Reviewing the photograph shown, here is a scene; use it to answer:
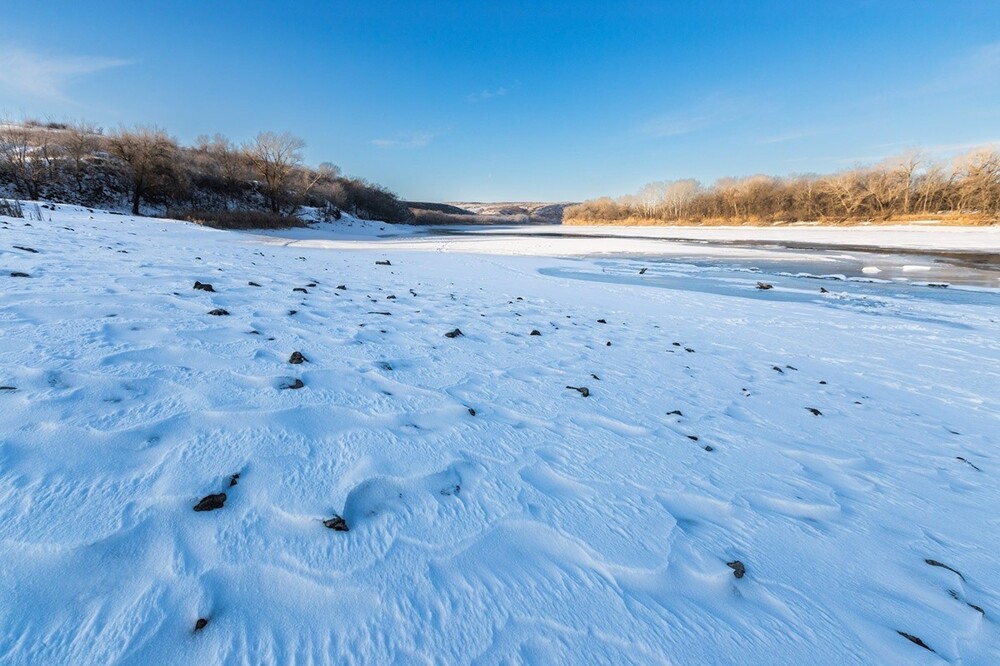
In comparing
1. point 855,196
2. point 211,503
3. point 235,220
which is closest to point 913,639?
point 211,503

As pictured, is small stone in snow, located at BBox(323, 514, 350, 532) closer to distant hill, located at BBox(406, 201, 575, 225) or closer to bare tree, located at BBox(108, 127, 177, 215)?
bare tree, located at BBox(108, 127, 177, 215)

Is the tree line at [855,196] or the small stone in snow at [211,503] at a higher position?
the tree line at [855,196]

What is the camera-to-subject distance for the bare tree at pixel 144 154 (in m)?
28.2

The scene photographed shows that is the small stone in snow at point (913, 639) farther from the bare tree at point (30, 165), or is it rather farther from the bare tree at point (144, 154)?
the bare tree at point (30, 165)

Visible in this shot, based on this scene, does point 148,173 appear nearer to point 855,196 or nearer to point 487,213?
point 855,196

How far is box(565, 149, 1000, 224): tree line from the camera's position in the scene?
1526 inches

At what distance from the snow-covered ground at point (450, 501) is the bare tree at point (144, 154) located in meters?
33.9

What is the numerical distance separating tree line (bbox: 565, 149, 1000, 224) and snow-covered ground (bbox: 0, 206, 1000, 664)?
156ft

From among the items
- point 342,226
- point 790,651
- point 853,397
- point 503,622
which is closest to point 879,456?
point 853,397

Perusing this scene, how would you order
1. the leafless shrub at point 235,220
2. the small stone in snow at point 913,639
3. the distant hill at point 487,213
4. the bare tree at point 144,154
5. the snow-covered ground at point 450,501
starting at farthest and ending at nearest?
1. the distant hill at point 487,213
2. the bare tree at point 144,154
3. the leafless shrub at point 235,220
4. the small stone in snow at point 913,639
5. the snow-covered ground at point 450,501

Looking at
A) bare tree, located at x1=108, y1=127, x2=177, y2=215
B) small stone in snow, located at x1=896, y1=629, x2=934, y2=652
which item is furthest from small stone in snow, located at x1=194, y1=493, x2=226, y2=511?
bare tree, located at x1=108, y1=127, x2=177, y2=215

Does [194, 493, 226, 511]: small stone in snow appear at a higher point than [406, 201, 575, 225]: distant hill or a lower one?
lower

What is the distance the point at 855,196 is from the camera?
46.8 meters

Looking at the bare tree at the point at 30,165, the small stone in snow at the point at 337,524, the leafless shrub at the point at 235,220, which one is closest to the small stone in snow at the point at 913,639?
the small stone in snow at the point at 337,524
